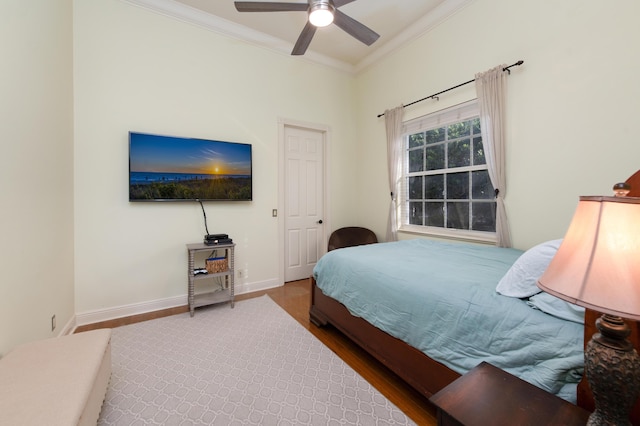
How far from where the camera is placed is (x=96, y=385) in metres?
1.28

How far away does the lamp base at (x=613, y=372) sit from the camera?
2.27 ft

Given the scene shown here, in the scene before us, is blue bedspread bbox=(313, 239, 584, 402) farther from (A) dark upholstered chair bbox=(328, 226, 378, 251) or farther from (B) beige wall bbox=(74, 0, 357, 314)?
(B) beige wall bbox=(74, 0, 357, 314)

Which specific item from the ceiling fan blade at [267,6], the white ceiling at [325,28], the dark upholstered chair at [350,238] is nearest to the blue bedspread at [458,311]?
the dark upholstered chair at [350,238]

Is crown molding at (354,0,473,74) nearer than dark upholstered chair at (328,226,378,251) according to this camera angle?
Yes

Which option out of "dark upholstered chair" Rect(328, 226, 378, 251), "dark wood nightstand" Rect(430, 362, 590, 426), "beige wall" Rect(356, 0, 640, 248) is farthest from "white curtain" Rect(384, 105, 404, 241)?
"dark wood nightstand" Rect(430, 362, 590, 426)

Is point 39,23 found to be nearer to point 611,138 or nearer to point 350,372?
point 350,372

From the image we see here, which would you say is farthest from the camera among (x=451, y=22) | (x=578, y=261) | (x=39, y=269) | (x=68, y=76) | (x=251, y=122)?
(x=251, y=122)

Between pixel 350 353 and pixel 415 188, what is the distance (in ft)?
7.81

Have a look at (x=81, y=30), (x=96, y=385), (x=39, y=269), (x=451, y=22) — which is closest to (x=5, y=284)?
(x=39, y=269)

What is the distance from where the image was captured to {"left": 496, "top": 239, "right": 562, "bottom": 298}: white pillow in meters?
1.30

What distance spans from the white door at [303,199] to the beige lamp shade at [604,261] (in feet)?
11.1

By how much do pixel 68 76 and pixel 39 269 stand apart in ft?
5.85

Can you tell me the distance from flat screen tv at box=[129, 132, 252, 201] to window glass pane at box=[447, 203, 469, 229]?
8.27 ft

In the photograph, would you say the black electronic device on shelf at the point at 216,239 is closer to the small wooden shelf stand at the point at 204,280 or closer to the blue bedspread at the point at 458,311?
the small wooden shelf stand at the point at 204,280
